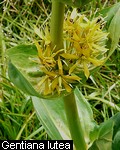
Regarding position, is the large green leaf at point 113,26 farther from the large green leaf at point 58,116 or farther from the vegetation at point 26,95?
the large green leaf at point 58,116

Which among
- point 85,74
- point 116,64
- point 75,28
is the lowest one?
point 116,64

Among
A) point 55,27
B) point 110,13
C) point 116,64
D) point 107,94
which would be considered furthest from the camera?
point 116,64

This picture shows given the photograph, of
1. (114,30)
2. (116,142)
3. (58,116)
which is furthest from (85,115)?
(114,30)

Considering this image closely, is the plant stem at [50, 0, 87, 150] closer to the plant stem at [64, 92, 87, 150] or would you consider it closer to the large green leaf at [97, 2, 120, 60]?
the plant stem at [64, 92, 87, 150]

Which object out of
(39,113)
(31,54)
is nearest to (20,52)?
(31,54)

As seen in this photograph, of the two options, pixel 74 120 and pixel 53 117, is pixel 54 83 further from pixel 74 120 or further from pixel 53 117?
pixel 53 117

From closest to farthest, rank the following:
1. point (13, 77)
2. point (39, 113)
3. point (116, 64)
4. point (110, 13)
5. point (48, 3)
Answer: point (13, 77) < point (110, 13) < point (39, 113) < point (116, 64) < point (48, 3)

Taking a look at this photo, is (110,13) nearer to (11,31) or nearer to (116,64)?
(116,64)
